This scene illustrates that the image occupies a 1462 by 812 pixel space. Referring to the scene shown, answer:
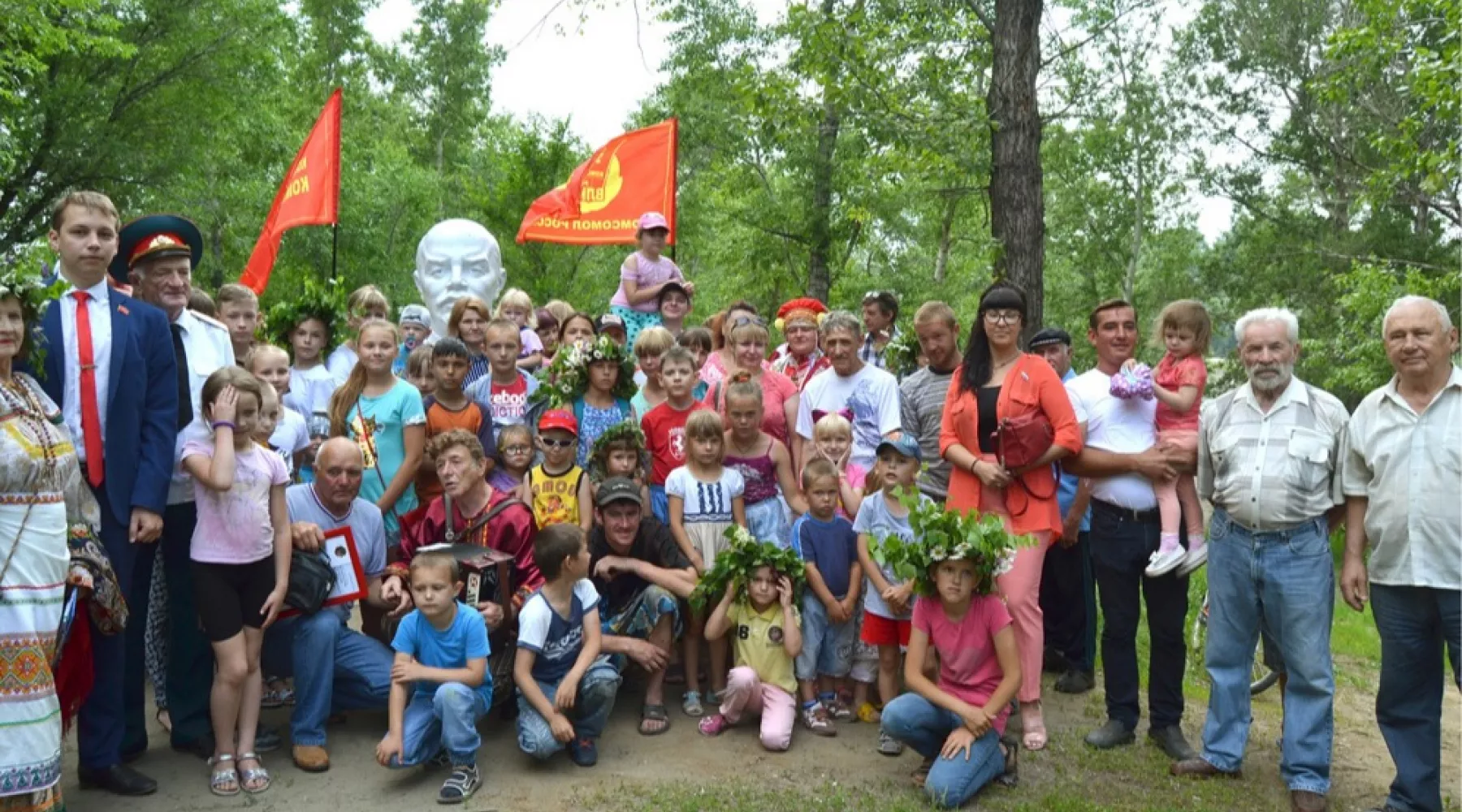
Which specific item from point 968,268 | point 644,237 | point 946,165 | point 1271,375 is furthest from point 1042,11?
point 968,268

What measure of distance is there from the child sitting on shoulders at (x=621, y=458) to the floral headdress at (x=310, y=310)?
203 centimetres

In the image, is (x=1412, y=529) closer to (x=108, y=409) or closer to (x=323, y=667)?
(x=323, y=667)

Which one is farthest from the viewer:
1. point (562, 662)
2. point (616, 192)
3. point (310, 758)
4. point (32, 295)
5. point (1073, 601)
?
point (616, 192)

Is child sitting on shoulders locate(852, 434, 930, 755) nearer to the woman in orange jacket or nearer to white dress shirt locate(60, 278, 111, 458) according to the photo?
the woman in orange jacket

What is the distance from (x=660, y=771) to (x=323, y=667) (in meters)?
1.60

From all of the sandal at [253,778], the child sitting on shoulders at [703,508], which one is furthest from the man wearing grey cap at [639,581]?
the sandal at [253,778]

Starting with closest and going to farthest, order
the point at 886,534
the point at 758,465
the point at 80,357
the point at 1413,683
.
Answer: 1. the point at 80,357
2. the point at 1413,683
3. the point at 886,534
4. the point at 758,465

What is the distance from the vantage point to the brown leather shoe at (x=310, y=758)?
4.89 m

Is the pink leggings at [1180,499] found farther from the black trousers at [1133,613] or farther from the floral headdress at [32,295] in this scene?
the floral headdress at [32,295]

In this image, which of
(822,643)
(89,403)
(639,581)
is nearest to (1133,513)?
(822,643)

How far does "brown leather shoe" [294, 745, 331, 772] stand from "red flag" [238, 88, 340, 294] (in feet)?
19.6

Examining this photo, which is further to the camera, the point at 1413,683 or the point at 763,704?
the point at 763,704

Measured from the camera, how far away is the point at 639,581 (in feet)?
18.7

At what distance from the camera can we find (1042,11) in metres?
8.46
